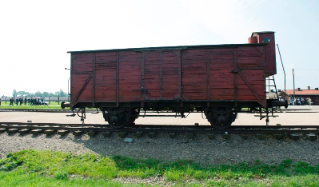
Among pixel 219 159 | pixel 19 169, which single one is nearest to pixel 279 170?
pixel 219 159

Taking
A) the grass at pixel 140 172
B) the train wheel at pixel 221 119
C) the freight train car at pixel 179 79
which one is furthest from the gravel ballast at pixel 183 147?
the freight train car at pixel 179 79

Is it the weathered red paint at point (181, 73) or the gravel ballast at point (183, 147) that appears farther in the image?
the weathered red paint at point (181, 73)

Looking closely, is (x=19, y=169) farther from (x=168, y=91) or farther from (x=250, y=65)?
(x=250, y=65)

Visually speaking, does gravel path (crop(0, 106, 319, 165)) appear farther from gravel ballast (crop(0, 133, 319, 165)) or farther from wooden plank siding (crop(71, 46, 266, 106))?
wooden plank siding (crop(71, 46, 266, 106))

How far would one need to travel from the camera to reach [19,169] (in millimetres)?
5695

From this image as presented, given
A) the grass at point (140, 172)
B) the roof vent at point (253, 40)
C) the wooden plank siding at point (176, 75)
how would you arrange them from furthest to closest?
1. the roof vent at point (253, 40)
2. the wooden plank siding at point (176, 75)
3. the grass at point (140, 172)

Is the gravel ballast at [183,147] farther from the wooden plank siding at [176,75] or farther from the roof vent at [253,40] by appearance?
the roof vent at [253,40]

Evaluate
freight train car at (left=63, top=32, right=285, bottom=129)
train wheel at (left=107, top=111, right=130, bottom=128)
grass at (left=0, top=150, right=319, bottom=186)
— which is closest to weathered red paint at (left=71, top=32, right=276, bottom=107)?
freight train car at (left=63, top=32, right=285, bottom=129)

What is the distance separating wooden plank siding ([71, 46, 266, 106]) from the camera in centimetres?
812

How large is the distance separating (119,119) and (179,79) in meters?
3.43

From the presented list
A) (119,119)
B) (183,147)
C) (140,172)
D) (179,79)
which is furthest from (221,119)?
(119,119)

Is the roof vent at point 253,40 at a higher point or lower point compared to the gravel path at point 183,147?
higher

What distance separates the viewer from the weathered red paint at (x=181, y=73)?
8.12 metres

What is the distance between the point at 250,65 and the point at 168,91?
3684 mm
